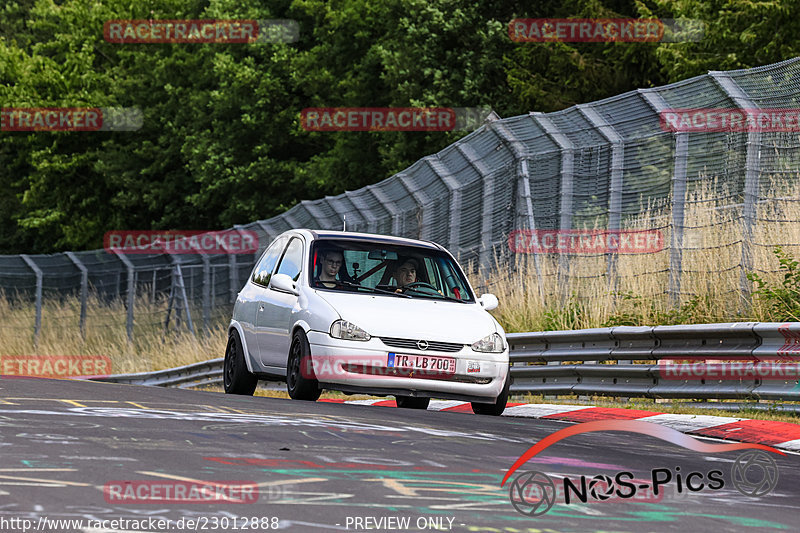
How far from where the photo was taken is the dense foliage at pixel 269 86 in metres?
37.9

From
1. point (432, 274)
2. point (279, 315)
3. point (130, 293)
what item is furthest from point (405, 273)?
point (130, 293)

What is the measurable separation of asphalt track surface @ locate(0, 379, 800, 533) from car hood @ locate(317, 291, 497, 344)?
1.19 meters

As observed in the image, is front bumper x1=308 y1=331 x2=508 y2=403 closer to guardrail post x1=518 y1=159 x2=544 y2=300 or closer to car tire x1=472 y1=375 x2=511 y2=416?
car tire x1=472 y1=375 x2=511 y2=416

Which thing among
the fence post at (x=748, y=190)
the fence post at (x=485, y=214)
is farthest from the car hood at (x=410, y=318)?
the fence post at (x=485, y=214)

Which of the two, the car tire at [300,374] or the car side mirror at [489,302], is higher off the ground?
the car side mirror at [489,302]

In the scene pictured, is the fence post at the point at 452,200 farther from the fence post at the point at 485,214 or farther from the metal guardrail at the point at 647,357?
the metal guardrail at the point at 647,357

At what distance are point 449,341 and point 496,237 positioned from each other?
22.1 feet

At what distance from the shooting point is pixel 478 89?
3950 cm

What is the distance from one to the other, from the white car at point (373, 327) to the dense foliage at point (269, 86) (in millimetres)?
20206

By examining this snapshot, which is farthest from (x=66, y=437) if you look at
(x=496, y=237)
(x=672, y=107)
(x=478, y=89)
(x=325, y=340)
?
(x=478, y=89)

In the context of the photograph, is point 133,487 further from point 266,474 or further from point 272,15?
point 272,15

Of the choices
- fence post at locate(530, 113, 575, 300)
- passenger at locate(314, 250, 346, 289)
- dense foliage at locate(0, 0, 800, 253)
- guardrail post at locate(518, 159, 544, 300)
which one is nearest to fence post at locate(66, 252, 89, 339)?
dense foliage at locate(0, 0, 800, 253)

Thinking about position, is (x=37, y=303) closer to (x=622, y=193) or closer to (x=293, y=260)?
(x=622, y=193)

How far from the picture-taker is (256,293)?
44.7 ft
